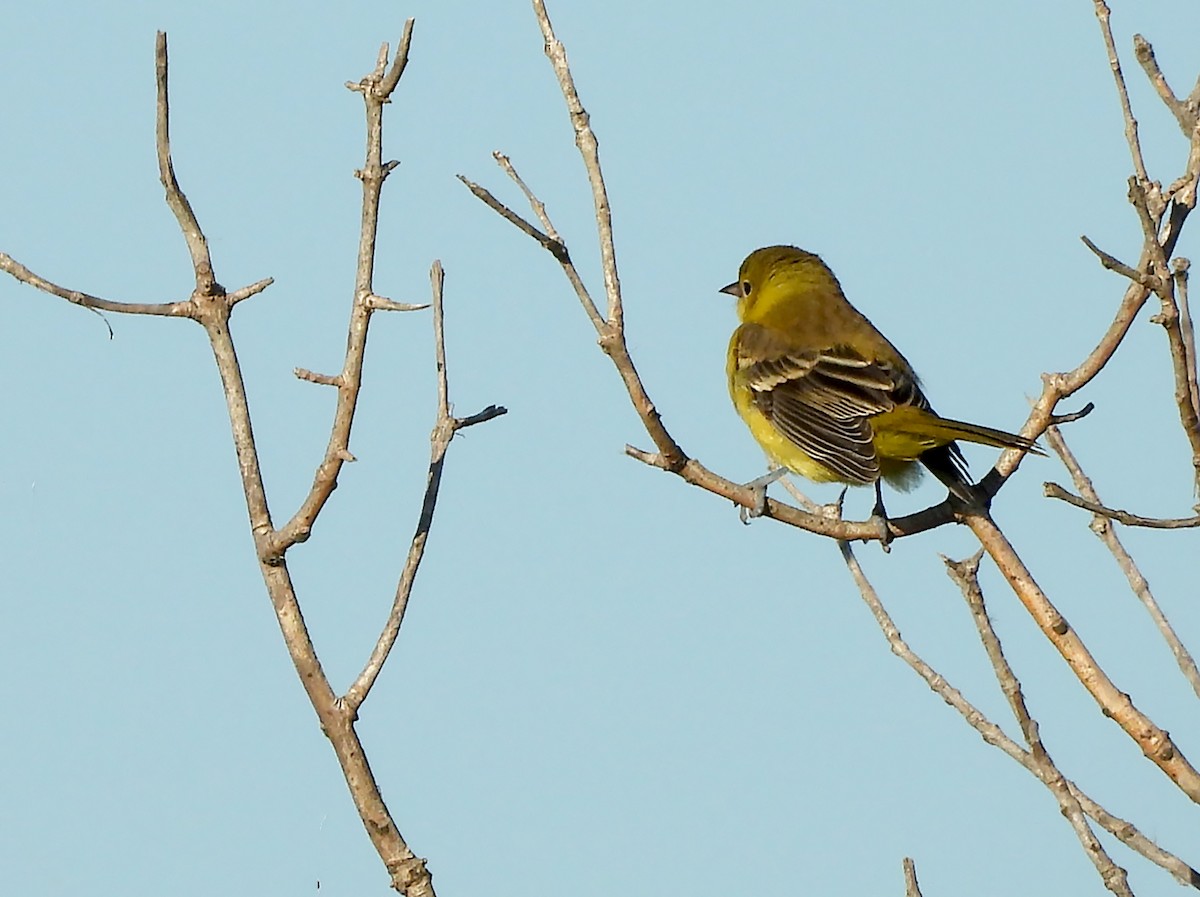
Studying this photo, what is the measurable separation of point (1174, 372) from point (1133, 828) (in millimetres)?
991

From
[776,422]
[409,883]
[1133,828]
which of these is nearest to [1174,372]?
[1133,828]

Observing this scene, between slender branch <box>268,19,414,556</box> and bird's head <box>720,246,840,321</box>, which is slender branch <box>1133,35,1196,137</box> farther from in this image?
bird's head <box>720,246,840,321</box>

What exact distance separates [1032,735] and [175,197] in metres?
2.32

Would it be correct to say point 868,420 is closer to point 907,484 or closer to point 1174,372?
point 907,484

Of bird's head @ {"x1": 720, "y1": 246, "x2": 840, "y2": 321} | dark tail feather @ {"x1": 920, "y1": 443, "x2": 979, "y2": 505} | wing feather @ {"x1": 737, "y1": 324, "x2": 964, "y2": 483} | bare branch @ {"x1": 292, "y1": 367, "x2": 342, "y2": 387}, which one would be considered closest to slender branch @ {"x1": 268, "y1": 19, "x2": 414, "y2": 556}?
bare branch @ {"x1": 292, "y1": 367, "x2": 342, "y2": 387}

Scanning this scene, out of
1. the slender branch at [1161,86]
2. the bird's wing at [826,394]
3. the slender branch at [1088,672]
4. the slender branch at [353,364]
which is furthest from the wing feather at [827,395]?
the slender branch at [353,364]

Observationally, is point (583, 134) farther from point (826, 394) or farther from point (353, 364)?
point (826, 394)

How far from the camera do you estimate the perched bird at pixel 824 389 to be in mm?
6402

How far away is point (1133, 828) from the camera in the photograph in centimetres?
340

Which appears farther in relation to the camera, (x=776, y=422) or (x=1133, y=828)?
(x=776, y=422)

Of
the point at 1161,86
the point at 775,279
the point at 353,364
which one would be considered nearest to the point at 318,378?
the point at 353,364

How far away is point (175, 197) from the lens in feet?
12.3

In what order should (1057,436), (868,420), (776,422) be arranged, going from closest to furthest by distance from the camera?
(1057,436) < (868,420) < (776,422)

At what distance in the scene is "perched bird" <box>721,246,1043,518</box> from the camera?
21.0 ft
